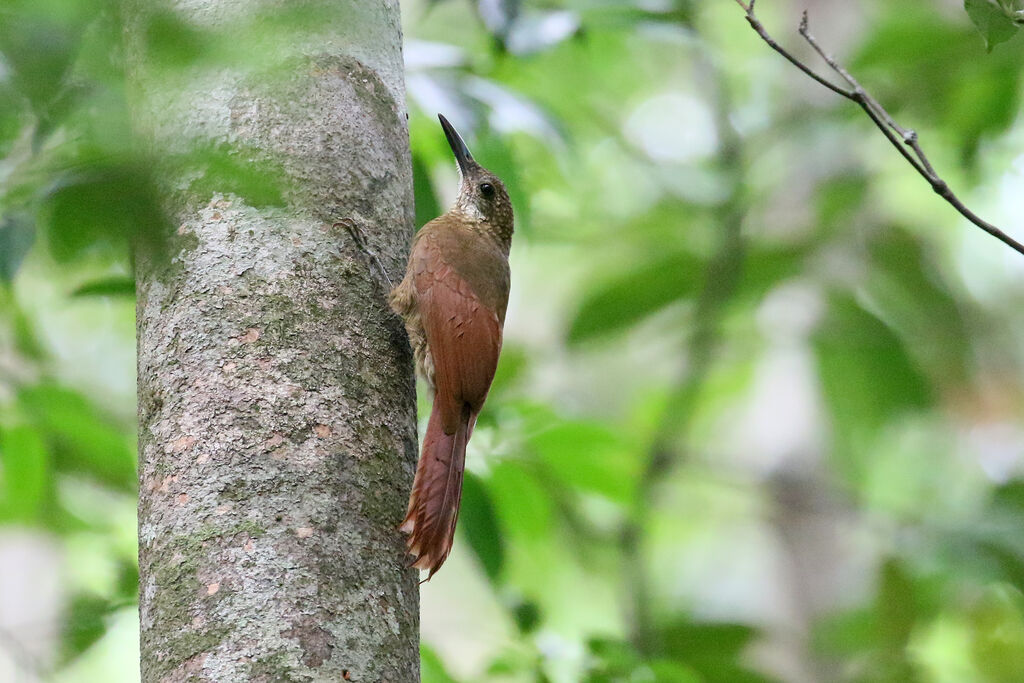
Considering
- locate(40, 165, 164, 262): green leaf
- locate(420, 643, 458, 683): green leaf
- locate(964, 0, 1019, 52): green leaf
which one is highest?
locate(964, 0, 1019, 52): green leaf

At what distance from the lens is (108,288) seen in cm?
229

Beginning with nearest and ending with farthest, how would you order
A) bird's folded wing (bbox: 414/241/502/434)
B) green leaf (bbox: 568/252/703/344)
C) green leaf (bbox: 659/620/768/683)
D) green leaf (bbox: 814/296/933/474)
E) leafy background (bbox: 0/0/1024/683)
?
leafy background (bbox: 0/0/1024/683), bird's folded wing (bbox: 414/241/502/434), green leaf (bbox: 659/620/768/683), green leaf (bbox: 568/252/703/344), green leaf (bbox: 814/296/933/474)

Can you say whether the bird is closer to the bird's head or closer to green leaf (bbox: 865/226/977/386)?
the bird's head

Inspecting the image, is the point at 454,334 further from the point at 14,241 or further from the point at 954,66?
the point at 954,66

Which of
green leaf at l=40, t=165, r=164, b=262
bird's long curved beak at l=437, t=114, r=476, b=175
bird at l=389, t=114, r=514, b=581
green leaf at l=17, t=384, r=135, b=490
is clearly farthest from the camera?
bird's long curved beak at l=437, t=114, r=476, b=175

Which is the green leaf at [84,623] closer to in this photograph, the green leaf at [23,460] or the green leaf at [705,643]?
the green leaf at [23,460]

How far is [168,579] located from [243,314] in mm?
419

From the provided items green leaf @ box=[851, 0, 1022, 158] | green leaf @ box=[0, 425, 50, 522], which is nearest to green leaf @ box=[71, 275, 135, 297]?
green leaf @ box=[0, 425, 50, 522]

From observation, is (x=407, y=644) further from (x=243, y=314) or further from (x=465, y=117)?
(x=465, y=117)

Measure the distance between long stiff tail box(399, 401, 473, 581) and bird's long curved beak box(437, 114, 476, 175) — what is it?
0.92 metres

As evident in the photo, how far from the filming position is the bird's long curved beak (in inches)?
115

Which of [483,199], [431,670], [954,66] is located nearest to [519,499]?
[431,670]

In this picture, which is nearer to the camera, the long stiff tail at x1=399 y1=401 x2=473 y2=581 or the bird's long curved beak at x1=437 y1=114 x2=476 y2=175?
the long stiff tail at x1=399 y1=401 x2=473 y2=581

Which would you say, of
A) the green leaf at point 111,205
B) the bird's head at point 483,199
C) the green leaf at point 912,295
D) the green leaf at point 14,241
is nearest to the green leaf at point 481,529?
the green leaf at point 14,241
